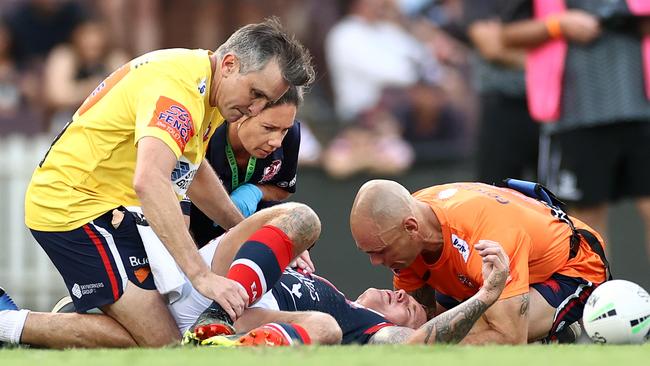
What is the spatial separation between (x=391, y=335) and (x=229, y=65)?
4.90ft

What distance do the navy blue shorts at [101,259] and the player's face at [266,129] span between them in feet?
2.64

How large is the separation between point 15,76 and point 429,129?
3.83 metres

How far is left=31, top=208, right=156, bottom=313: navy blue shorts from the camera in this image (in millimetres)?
7266

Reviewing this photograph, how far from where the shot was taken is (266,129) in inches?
298

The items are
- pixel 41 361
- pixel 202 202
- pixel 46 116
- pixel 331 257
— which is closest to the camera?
pixel 41 361

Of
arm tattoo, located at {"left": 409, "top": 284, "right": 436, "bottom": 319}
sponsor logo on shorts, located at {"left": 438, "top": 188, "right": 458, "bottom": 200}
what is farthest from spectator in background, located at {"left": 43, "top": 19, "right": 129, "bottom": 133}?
sponsor logo on shorts, located at {"left": 438, "top": 188, "right": 458, "bottom": 200}

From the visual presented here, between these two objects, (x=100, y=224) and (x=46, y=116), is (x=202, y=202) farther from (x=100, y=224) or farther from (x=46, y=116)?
(x=46, y=116)

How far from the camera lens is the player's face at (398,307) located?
7566 millimetres

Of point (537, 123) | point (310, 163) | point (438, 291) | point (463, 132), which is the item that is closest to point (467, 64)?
point (463, 132)

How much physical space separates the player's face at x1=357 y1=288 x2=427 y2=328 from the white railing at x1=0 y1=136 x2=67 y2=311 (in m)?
5.95

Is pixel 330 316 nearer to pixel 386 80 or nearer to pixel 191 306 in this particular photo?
pixel 191 306

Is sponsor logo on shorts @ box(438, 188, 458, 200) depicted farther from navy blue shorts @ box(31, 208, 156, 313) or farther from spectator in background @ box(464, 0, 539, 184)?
spectator in background @ box(464, 0, 539, 184)

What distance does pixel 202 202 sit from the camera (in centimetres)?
780

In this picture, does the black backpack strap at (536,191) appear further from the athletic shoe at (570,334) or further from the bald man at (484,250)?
the athletic shoe at (570,334)
